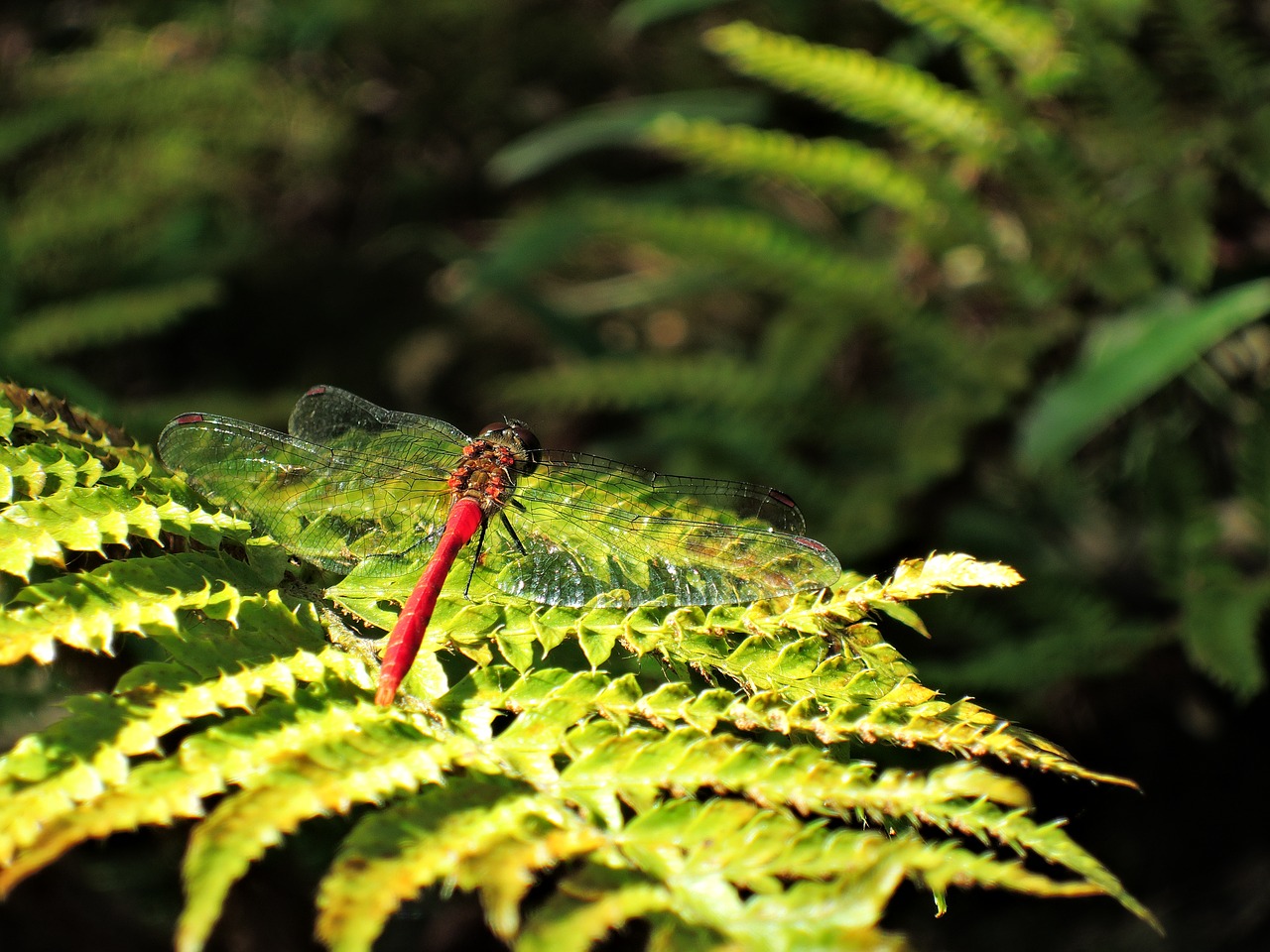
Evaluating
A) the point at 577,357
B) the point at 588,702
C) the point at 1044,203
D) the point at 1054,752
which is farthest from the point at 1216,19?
the point at 588,702

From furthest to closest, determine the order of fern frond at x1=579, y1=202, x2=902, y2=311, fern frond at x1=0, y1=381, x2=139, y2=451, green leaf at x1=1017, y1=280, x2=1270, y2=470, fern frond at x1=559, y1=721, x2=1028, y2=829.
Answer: fern frond at x1=579, y1=202, x2=902, y2=311, green leaf at x1=1017, y1=280, x2=1270, y2=470, fern frond at x1=0, y1=381, x2=139, y2=451, fern frond at x1=559, y1=721, x2=1028, y2=829

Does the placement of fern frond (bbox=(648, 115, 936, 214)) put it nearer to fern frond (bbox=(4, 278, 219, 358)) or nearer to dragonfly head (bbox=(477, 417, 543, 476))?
dragonfly head (bbox=(477, 417, 543, 476))

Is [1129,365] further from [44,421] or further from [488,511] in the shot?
[44,421]

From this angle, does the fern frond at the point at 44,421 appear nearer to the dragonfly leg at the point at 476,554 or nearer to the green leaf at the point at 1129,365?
the dragonfly leg at the point at 476,554

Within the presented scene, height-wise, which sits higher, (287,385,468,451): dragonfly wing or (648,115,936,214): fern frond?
(648,115,936,214): fern frond

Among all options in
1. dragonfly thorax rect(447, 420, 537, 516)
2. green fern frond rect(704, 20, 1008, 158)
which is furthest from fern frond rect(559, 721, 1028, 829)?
green fern frond rect(704, 20, 1008, 158)

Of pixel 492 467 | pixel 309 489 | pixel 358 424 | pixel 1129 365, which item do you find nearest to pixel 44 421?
pixel 309 489

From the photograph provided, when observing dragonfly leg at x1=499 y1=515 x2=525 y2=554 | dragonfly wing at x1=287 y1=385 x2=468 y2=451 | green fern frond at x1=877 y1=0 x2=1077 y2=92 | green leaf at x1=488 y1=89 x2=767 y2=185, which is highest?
green fern frond at x1=877 y1=0 x2=1077 y2=92
